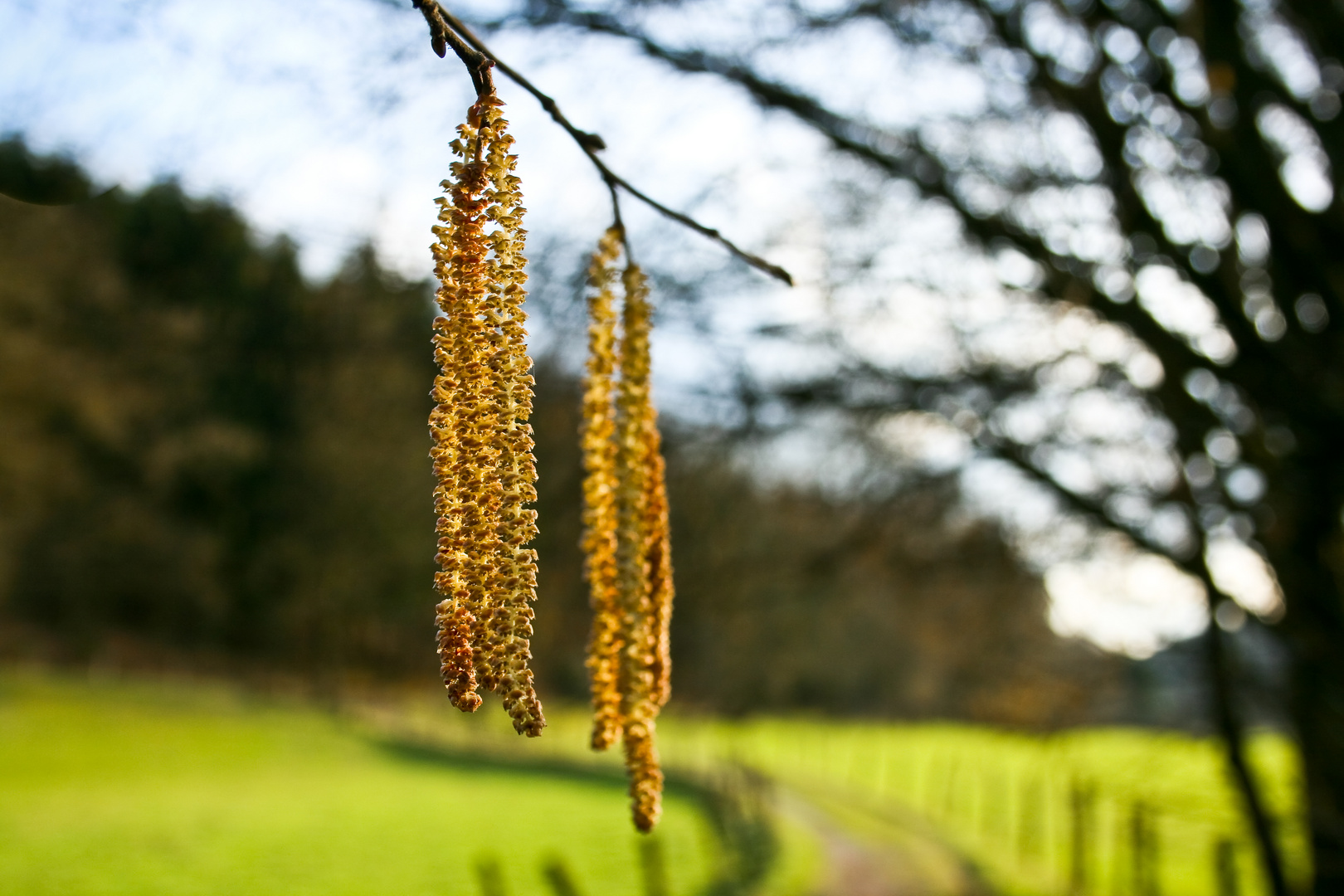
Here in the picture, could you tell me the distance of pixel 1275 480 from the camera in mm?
3402

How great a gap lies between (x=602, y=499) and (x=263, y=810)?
12551 mm

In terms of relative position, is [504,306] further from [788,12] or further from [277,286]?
[277,286]

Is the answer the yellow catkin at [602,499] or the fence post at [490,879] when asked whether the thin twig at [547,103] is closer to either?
the yellow catkin at [602,499]

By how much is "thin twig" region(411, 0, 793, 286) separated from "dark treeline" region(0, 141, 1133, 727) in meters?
0.62

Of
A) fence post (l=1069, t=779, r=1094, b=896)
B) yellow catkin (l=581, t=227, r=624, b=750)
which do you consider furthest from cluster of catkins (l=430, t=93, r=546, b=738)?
fence post (l=1069, t=779, r=1094, b=896)

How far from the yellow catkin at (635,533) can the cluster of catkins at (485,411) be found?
0.15 meters

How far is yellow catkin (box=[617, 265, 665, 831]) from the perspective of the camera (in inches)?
30.9

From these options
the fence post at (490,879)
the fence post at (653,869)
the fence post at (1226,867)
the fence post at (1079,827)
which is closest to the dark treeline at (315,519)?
the fence post at (1079,827)

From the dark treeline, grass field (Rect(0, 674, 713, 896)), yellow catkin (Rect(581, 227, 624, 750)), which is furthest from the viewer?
grass field (Rect(0, 674, 713, 896))

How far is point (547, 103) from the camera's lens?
28.9 inches

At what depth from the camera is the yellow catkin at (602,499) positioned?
0.77 meters

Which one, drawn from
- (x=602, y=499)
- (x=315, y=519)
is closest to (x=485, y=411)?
(x=602, y=499)

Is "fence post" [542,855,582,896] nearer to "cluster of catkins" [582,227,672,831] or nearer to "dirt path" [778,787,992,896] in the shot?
"cluster of catkins" [582,227,672,831]

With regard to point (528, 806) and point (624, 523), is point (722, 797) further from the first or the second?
point (624, 523)
